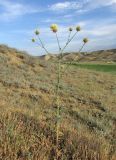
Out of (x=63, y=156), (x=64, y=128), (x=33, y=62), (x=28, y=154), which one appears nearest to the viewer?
(x=28, y=154)

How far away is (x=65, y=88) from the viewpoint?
2291cm

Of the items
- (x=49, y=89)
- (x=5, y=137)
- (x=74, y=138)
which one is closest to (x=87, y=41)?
(x=74, y=138)

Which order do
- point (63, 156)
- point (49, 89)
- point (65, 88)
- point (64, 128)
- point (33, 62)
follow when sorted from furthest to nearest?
point (33, 62), point (65, 88), point (49, 89), point (64, 128), point (63, 156)

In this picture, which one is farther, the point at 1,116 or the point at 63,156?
the point at 1,116

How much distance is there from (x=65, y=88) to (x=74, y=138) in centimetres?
1663

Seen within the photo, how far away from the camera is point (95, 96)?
2109 cm

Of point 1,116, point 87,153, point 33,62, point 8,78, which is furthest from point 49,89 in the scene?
point 87,153

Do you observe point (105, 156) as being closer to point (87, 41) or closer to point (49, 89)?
point (87, 41)

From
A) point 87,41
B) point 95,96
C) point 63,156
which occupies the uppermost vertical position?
point 87,41

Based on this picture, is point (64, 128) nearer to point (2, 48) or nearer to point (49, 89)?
point (49, 89)

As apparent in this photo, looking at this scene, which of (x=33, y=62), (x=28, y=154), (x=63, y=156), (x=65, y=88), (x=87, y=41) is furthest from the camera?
(x=33, y=62)

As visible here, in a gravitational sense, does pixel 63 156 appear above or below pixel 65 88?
above

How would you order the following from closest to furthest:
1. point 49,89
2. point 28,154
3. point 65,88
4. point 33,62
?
1. point 28,154
2. point 49,89
3. point 65,88
4. point 33,62

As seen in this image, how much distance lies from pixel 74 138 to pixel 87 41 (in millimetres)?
1627
